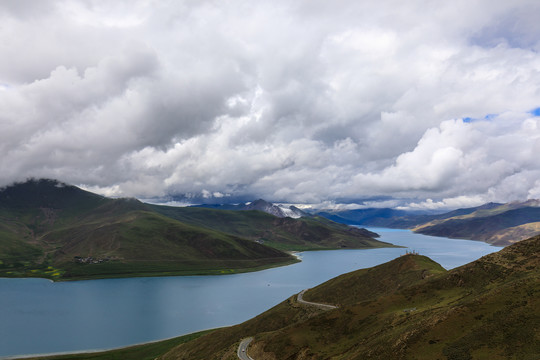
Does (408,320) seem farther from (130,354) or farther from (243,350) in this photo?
(130,354)

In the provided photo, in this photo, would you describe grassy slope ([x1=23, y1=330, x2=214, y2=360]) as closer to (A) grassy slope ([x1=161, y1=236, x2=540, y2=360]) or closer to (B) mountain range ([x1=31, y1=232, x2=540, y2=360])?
(B) mountain range ([x1=31, y1=232, x2=540, y2=360])

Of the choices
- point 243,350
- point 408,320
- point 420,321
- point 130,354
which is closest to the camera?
point 420,321

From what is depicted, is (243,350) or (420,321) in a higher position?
(420,321)

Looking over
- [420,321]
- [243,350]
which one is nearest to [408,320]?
[420,321]

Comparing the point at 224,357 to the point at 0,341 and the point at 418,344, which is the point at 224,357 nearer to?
the point at 418,344

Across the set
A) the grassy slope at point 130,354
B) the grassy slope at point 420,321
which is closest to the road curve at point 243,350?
the grassy slope at point 420,321

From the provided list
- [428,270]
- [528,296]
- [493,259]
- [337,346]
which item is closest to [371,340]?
[337,346]

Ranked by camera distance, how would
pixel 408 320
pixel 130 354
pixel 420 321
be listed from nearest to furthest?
pixel 420 321 < pixel 408 320 < pixel 130 354

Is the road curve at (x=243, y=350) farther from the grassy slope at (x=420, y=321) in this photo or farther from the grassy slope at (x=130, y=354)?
the grassy slope at (x=130, y=354)

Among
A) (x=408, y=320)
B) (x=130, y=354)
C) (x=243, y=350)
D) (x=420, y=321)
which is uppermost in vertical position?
(x=420, y=321)
